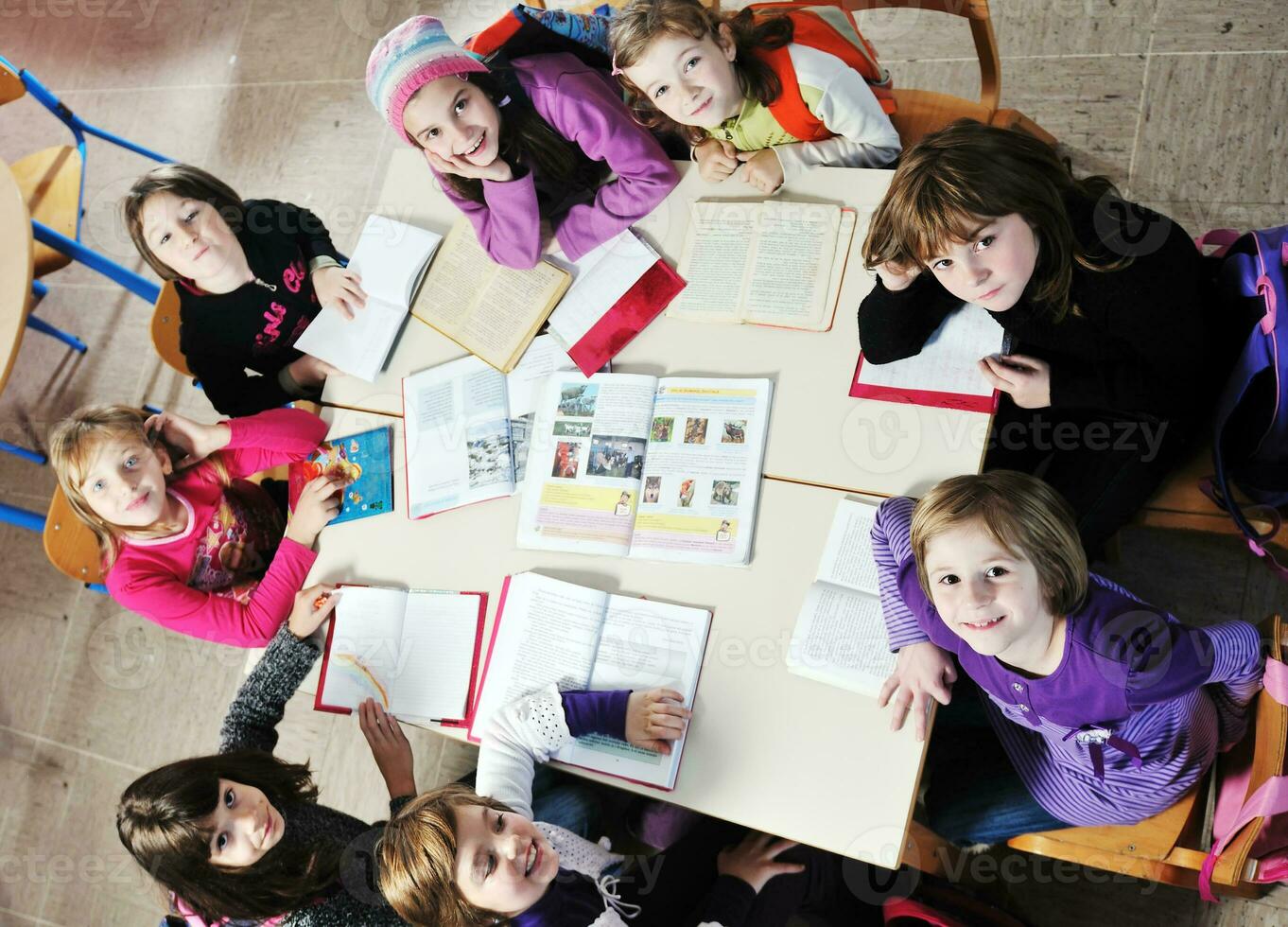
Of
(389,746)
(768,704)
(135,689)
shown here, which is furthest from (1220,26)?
(135,689)

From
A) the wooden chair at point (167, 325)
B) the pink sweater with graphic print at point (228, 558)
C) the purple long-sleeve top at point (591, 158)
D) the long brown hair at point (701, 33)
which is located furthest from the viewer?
Result: the wooden chair at point (167, 325)

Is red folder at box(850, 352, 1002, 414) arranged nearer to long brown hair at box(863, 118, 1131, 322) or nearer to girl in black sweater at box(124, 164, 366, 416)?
long brown hair at box(863, 118, 1131, 322)

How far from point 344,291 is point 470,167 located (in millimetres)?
410

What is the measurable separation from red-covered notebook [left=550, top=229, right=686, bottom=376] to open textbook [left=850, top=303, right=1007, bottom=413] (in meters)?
0.41

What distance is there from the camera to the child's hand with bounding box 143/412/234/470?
188 cm

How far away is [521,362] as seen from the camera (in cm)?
173

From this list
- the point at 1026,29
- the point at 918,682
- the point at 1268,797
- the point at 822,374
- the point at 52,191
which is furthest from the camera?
the point at 52,191

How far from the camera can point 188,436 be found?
1.88m

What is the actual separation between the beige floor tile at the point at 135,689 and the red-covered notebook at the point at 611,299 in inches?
54.8

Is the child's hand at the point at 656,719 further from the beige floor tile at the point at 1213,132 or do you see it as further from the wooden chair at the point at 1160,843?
the beige floor tile at the point at 1213,132

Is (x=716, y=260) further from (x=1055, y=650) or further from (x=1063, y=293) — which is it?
(x=1055, y=650)

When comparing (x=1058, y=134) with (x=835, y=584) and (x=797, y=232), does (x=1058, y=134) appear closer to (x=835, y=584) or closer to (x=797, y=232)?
(x=797, y=232)

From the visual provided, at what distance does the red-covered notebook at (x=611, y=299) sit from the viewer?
1.67m

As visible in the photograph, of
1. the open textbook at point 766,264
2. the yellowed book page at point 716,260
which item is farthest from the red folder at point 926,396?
the yellowed book page at point 716,260
